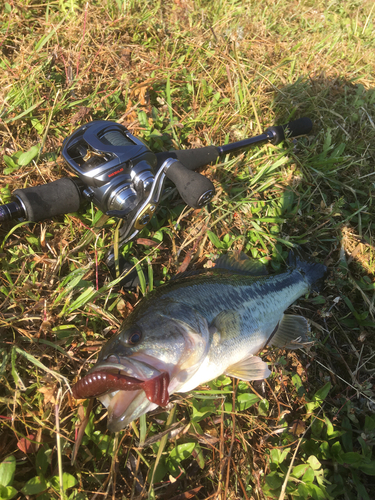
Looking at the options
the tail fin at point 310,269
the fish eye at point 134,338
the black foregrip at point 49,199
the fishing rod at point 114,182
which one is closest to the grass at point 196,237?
the tail fin at point 310,269

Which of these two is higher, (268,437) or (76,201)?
(76,201)

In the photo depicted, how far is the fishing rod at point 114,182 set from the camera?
2.16 metres

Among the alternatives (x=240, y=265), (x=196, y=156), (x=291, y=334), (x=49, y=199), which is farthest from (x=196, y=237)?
(x=49, y=199)

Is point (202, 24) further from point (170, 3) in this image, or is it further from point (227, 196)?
point (227, 196)

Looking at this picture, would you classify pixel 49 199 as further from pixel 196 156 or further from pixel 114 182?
pixel 196 156

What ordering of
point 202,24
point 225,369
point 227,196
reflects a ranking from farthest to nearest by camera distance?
point 202,24 < point 227,196 < point 225,369

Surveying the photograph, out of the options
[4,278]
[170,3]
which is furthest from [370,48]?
[4,278]

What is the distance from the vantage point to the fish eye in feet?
5.82

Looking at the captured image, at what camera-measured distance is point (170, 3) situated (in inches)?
169

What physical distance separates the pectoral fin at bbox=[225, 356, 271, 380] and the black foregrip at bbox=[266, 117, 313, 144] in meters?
2.38

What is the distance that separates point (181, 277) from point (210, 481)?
1474 mm

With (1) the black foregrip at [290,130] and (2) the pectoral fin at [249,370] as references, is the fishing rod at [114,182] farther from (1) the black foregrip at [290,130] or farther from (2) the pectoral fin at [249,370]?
(1) the black foregrip at [290,130]

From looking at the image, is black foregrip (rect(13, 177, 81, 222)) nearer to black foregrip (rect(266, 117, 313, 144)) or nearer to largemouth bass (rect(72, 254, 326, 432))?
largemouth bass (rect(72, 254, 326, 432))

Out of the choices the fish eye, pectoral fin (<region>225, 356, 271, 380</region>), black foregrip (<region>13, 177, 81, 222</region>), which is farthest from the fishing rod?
pectoral fin (<region>225, 356, 271, 380</region>)
